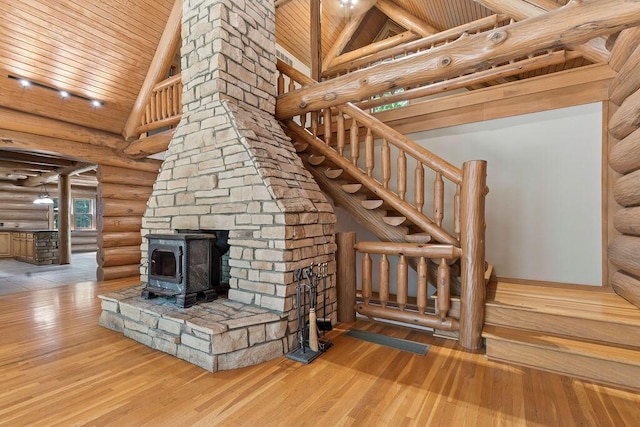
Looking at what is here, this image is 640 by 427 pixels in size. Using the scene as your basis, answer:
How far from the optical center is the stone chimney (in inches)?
117

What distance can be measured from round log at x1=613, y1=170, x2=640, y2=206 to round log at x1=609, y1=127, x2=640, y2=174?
84 mm

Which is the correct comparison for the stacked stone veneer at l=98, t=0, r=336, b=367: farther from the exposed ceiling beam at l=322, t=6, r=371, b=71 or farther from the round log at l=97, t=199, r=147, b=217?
the exposed ceiling beam at l=322, t=6, r=371, b=71

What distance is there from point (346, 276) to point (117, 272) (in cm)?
521

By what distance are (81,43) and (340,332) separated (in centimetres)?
567

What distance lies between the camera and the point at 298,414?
76.9 inches

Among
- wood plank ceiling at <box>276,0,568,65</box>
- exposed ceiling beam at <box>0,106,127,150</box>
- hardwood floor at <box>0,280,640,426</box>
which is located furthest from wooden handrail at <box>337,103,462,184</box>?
exposed ceiling beam at <box>0,106,127,150</box>

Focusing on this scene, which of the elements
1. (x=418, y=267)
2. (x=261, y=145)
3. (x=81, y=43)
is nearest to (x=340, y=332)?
(x=418, y=267)

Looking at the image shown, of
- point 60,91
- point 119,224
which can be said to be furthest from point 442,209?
point 119,224

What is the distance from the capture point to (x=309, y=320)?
2.86 m

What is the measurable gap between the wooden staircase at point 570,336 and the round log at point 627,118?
1.74 m

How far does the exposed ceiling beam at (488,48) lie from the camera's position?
2379 mm

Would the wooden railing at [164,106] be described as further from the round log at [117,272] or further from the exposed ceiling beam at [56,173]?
the round log at [117,272]

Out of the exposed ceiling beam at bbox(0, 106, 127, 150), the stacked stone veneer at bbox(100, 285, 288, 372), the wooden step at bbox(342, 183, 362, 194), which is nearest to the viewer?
the stacked stone veneer at bbox(100, 285, 288, 372)

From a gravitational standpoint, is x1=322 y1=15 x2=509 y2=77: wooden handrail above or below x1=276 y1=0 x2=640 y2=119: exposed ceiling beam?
above
